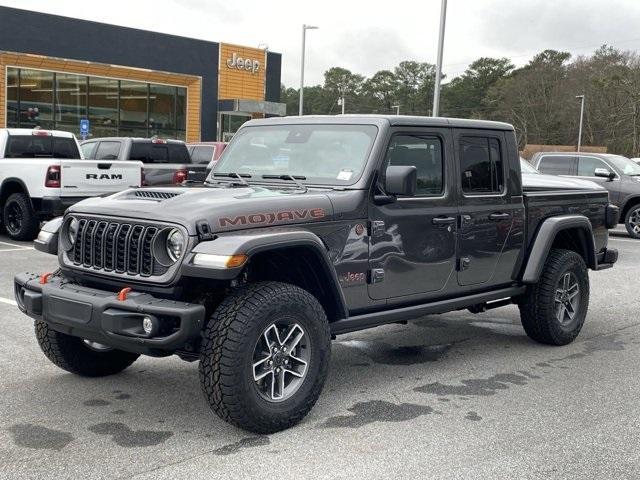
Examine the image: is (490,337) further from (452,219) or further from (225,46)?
(225,46)

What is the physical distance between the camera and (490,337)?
705 centimetres

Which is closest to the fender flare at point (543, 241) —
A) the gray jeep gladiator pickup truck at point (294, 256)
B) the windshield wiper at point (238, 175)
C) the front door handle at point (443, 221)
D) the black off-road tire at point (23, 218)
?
the gray jeep gladiator pickup truck at point (294, 256)

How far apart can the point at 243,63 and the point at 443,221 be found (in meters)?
32.8

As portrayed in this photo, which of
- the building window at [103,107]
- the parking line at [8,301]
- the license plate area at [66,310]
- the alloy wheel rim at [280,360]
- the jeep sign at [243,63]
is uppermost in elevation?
the jeep sign at [243,63]

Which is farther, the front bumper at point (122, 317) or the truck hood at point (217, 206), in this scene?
the truck hood at point (217, 206)

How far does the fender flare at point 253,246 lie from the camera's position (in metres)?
4.02

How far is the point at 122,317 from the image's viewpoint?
4.05 m

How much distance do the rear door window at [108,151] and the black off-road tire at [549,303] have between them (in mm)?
10868

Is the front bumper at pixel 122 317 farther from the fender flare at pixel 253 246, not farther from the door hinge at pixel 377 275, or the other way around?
the door hinge at pixel 377 275

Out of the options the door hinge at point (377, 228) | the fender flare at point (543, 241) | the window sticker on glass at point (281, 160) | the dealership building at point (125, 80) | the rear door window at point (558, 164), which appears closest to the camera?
the door hinge at point (377, 228)

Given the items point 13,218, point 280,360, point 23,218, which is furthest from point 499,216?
point 13,218

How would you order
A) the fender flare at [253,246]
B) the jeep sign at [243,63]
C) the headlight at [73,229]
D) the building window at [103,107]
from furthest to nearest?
the jeep sign at [243,63] < the building window at [103,107] < the headlight at [73,229] < the fender flare at [253,246]

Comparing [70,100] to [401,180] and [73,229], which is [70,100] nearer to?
[73,229]

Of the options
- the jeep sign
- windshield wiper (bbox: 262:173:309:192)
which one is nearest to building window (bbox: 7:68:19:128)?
the jeep sign
